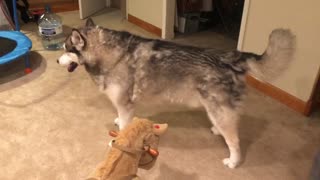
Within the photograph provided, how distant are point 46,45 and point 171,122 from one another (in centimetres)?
173

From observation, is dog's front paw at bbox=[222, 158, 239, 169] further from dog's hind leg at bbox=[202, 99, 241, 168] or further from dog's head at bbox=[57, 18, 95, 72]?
dog's head at bbox=[57, 18, 95, 72]

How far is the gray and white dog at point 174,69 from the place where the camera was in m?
1.69

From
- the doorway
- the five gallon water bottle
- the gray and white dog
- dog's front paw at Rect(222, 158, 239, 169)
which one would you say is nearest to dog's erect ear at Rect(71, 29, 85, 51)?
the gray and white dog

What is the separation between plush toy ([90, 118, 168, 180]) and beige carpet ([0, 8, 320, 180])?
1.71ft

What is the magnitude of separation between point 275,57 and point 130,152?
2.91 feet

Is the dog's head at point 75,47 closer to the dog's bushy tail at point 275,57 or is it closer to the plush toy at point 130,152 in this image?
the plush toy at point 130,152

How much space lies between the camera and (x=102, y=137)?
2.09 m

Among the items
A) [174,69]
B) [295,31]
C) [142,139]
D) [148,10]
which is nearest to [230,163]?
[174,69]

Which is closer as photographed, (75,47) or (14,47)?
(75,47)

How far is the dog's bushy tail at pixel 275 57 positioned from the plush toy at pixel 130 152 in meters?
0.65

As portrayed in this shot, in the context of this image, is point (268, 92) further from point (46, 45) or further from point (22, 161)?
point (46, 45)

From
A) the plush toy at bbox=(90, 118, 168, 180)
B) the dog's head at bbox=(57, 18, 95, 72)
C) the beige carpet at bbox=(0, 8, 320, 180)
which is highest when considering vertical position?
the dog's head at bbox=(57, 18, 95, 72)

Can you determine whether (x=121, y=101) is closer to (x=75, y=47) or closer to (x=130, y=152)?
(x=75, y=47)

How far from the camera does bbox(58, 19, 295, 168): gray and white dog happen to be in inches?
66.6
